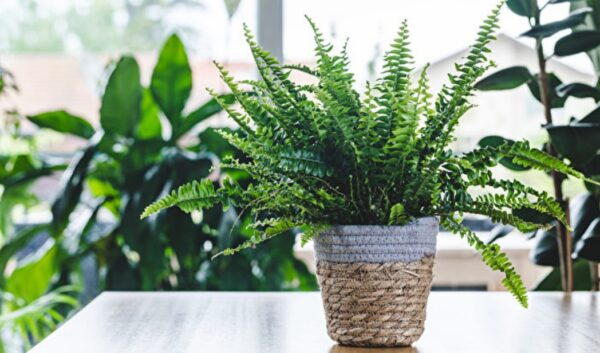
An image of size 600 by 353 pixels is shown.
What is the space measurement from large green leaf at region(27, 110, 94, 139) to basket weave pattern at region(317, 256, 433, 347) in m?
1.47

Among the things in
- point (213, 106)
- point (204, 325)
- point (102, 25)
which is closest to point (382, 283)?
point (204, 325)

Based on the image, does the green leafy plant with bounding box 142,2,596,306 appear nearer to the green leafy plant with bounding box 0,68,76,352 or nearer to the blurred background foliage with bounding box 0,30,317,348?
the blurred background foliage with bounding box 0,30,317,348

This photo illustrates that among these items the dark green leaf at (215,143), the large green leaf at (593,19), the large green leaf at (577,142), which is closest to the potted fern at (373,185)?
the large green leaf at (577,142)

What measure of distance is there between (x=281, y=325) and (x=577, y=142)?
67 centimetres

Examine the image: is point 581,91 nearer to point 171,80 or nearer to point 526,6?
point 526,6

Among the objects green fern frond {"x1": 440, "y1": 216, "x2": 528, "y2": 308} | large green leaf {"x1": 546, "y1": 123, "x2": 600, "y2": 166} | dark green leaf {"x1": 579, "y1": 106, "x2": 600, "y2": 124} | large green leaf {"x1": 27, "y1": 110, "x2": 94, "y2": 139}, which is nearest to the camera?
green fern frond {"x1": 440, "y1": 216, "x2": 528, "y2": 308}

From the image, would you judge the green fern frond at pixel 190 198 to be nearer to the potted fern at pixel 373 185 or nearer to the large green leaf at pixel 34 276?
the potted fern at pixel 373 185

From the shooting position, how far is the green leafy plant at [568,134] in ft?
4.78

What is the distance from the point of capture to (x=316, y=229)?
3.02ft

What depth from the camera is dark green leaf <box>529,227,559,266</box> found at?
1.77m

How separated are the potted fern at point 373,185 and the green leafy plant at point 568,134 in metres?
0.57

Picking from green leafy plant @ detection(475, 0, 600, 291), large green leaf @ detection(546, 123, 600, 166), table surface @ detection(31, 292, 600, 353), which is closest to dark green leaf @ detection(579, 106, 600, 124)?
green leafy plant @ detection(475, 0, 600, 291)

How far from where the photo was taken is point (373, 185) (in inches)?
36.6

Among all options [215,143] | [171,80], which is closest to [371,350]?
[215,143]
